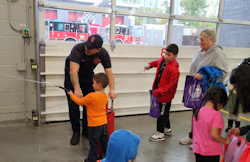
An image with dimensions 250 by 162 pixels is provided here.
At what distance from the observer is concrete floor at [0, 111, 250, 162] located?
2.55 meters

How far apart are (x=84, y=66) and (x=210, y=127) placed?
162 centimetres

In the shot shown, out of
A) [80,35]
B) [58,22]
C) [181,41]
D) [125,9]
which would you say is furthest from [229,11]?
[58,22]

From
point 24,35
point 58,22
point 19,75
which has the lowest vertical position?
A: point 19,75

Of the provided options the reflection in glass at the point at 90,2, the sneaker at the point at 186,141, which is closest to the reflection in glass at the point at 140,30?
the reflection in glass at the point at 90,2

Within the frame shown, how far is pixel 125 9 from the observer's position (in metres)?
3.71

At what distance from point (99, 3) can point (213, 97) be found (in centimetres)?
257

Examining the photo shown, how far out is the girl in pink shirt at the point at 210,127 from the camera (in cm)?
167

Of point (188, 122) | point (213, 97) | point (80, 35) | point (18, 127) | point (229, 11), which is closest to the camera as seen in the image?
point (213, 97)

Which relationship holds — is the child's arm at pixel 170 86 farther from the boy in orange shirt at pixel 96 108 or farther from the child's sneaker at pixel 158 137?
the boy in orange shirt at pixel 96 108

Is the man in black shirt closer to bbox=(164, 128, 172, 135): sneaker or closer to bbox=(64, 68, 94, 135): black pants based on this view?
bbox=(64, 68, 94, 135): black pants

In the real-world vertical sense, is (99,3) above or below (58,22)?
above

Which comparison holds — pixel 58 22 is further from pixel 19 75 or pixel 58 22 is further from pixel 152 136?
pixel 152 136

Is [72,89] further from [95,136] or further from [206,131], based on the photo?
[206,131]

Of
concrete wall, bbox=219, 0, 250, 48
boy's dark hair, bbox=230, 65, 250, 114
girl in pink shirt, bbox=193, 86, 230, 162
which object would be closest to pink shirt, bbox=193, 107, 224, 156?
girl in pink shirt, bbox=193, 86, 230, 162
